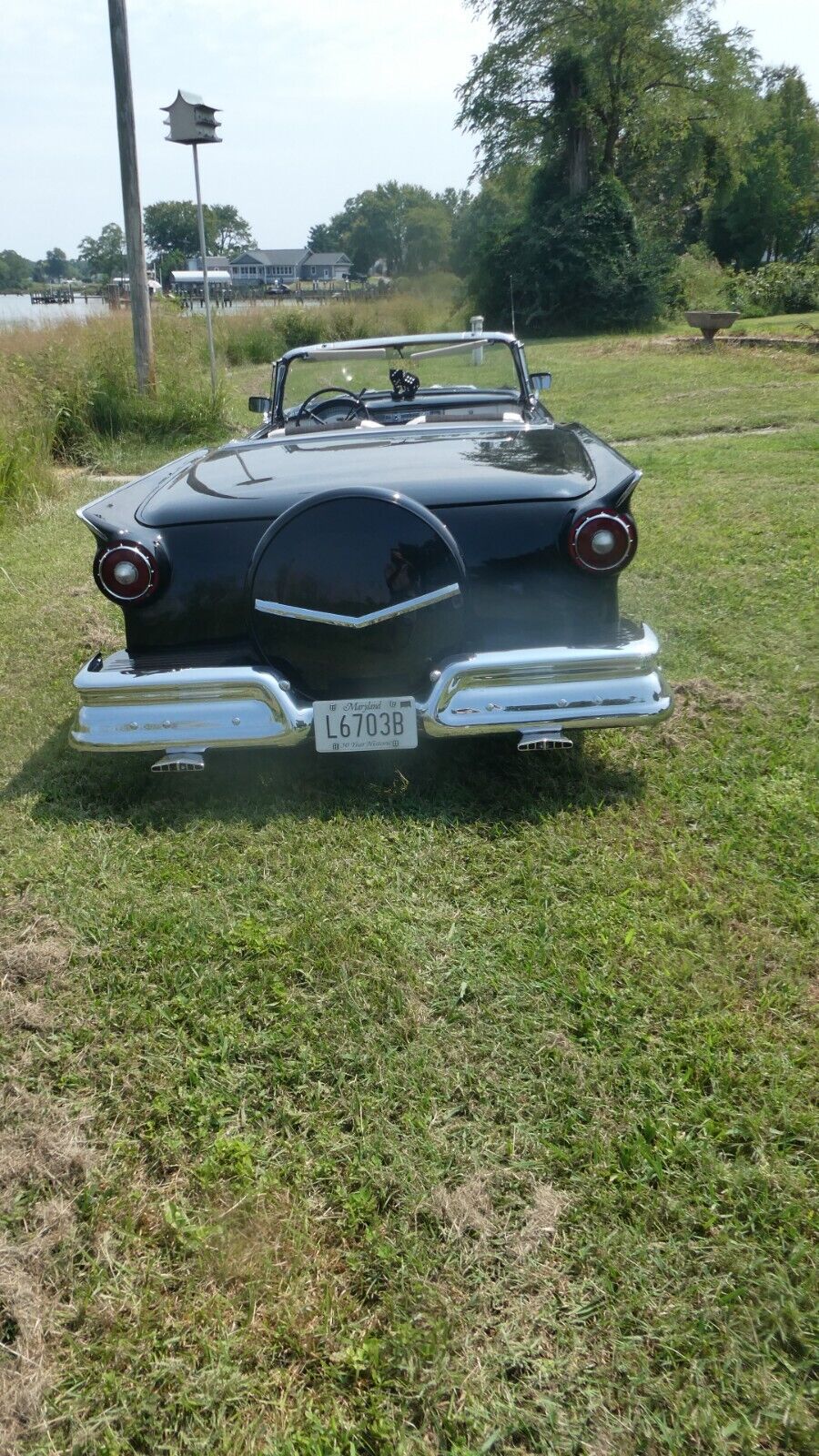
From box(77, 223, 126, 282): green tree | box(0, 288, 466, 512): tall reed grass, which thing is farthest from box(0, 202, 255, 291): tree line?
box(0, 288, 466, 512): tall reed grass

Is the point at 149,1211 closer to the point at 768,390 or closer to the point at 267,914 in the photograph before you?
the point at 267,914

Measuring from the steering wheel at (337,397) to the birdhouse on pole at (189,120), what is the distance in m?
7.23

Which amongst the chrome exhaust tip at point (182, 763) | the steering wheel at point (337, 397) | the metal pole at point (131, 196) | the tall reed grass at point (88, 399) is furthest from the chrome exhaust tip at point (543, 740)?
the metal pole at point (131, 196)

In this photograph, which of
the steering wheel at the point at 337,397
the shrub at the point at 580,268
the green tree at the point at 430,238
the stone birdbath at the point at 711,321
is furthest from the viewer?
the green tree at the point at 430,238

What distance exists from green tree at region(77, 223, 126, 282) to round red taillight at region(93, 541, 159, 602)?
71.2m

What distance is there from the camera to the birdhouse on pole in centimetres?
1070

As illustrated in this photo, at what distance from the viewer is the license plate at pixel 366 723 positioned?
3064 mm

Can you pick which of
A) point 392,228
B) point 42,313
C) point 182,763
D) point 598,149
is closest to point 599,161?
point 598,149

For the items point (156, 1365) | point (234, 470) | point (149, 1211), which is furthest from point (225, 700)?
point (156, 1365)

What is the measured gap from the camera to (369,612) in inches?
120

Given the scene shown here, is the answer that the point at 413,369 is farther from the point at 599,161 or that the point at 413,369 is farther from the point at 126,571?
the point at 599,161

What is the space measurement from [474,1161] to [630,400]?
11.5 m

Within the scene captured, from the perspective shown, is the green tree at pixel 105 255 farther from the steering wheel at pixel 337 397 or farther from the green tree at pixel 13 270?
the steering wheel at pixel 337 397

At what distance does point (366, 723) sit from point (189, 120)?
994cm
